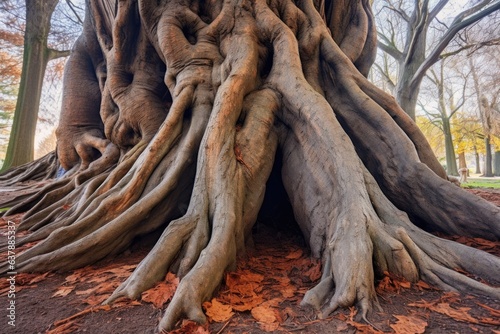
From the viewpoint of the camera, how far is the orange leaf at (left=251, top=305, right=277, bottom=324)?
4.37 feet

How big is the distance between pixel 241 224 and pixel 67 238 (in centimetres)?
150

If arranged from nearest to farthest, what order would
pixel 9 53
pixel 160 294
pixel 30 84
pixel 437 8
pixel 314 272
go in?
pixel 160 294, pixel 314 272, pixel 437 8, pixel 30 84, pixel 9 53

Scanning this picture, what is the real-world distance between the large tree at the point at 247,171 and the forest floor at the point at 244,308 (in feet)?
0.28

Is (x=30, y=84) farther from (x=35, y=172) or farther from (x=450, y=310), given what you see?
(x=450, y=310)

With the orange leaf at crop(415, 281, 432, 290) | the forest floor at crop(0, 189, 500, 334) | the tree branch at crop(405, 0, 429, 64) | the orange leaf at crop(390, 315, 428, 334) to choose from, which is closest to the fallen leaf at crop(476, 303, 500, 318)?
the forest floor at crop(0, 189, 500, 334)

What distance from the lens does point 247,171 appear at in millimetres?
2406

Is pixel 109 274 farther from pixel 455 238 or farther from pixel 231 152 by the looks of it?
pixel 455 238

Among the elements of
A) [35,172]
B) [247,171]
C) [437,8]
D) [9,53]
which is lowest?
[247,171]

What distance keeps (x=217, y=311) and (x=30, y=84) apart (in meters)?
12.0

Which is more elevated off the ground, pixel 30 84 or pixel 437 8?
pixel 437 8

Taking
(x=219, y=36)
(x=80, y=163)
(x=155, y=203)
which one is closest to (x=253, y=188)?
(x=155, y=203)

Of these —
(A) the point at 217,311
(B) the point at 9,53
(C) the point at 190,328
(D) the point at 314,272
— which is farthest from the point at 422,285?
(B) the point at 9,53

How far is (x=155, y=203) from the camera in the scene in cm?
228

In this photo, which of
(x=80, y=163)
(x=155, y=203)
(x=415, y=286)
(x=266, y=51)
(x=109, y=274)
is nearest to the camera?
(x=415, y=286)
